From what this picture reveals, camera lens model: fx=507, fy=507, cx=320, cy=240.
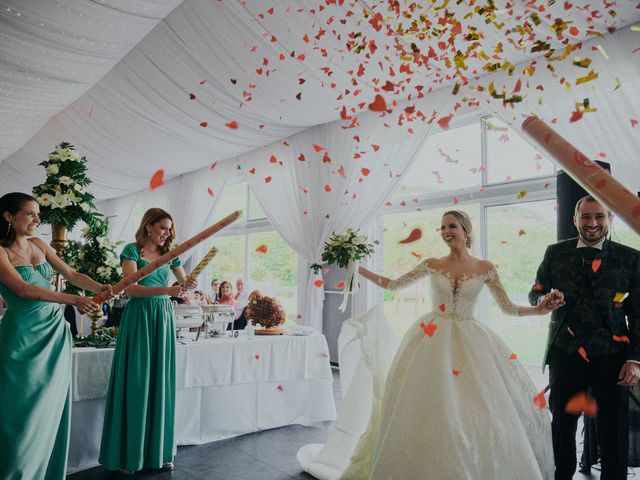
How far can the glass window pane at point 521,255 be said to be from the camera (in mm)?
5555

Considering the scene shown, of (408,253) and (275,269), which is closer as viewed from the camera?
(408,253)

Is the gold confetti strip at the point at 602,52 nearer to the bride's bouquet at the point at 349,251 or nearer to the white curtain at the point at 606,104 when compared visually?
the white curtain at the point at 606,104

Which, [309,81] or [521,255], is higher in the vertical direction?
[309,81]

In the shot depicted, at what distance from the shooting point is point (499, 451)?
8.16 ft

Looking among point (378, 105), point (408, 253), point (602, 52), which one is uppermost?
point (378, 105)

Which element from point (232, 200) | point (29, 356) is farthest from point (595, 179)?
point (232, 200)

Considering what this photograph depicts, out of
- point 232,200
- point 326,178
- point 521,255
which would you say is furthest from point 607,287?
point 232,200

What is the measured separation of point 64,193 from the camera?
3.41m

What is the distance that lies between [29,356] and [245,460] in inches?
67.6

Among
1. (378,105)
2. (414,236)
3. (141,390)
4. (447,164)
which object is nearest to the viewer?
(141,390)

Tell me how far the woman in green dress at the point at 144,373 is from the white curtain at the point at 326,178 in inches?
117

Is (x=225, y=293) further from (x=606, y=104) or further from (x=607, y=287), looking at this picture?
(x=607, y=287)

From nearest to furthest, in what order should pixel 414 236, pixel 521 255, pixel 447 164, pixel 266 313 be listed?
pixel 266 313
pixel 521 255
pixel 447 164
pixel 414 236

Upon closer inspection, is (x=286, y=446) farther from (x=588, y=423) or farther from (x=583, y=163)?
(x=583, y=163)
